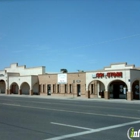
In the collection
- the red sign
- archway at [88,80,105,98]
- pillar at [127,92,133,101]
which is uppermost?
the red sign

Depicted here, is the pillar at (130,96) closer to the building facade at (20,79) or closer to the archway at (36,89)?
the building facade at (20,79)

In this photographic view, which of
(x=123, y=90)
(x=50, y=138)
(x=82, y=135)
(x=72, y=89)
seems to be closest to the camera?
(x=50, y=138)

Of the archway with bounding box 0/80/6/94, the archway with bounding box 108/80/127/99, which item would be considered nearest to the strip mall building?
the archway with bounding box 108/80/127/99

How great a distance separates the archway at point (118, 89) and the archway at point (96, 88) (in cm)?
150

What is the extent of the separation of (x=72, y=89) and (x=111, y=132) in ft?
120

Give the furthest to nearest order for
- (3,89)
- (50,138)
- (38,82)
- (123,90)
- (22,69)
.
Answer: (3,89) < (22,69) < (38,82) < (123,90) < (50,138)

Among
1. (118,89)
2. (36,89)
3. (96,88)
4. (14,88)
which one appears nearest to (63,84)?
(96,88)

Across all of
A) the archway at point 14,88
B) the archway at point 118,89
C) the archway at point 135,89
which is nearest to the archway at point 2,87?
the archway at point 14,88

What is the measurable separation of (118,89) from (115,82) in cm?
126

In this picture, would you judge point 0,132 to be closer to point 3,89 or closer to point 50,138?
point 50,138

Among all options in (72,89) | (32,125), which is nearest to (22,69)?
(72,89)

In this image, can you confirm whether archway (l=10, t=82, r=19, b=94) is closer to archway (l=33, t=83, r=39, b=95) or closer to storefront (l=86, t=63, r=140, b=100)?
archway (l=33, t=83, r=39, b=95)

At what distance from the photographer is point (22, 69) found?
60281 mm

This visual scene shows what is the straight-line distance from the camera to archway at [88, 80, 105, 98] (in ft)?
141
